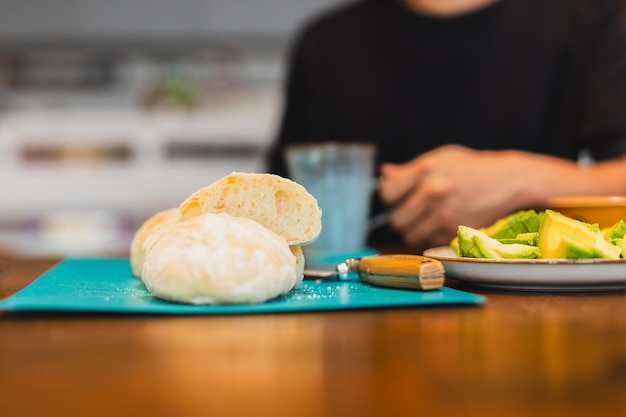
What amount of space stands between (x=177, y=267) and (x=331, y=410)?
0.82ft

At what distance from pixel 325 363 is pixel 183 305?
0.19 m

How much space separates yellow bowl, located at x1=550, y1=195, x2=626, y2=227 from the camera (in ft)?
2.44

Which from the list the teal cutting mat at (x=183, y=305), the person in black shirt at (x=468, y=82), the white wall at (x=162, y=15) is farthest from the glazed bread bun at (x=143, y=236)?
the white wall at (x=162, y=15)

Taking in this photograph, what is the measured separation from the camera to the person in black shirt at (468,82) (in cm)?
166

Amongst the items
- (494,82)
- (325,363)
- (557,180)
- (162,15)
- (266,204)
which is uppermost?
(162,15)

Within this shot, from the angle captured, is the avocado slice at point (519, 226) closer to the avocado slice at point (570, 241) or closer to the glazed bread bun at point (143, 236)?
the avocado slice at point (570, 241)

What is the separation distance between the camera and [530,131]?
1.72 meters

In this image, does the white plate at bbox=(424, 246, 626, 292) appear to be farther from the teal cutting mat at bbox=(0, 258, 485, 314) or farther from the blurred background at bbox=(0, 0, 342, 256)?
the blurred background at bbox=(0, 0, 342, 256)

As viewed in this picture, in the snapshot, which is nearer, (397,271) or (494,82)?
(397,271)

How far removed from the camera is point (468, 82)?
1.74 meters

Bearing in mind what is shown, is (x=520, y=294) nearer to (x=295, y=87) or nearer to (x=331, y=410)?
(x=331, y=410)

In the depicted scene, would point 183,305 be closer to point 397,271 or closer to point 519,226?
point 397,271

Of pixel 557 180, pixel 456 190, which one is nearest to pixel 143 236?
pixel 456 190

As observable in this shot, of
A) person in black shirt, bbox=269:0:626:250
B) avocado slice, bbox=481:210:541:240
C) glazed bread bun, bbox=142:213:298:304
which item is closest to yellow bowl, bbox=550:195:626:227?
avocado slice, bbox=481:210:541:240
